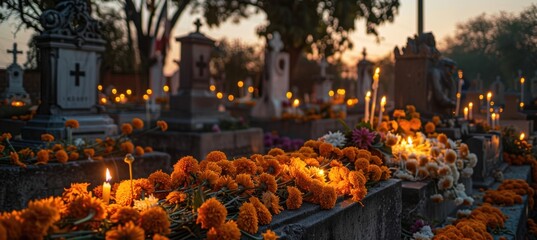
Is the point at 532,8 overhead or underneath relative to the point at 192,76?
overhead

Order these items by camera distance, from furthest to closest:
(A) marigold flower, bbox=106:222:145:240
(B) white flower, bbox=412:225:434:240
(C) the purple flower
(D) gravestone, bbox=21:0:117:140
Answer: (D) gravestone, bbox=21:0:117:140
(C) the purple flower
(B) white flower, bbox=412:225:434:240
(A) marigold flower, bbox=106:222:145:240

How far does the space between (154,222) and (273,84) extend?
13.5m

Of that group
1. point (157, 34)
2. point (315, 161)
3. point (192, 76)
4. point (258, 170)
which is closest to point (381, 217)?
point (315, 161)

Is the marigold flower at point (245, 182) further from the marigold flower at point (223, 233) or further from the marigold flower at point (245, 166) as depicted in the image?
the marigold flower at point (223, 233)

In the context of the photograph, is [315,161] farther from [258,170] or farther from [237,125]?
[237,125]

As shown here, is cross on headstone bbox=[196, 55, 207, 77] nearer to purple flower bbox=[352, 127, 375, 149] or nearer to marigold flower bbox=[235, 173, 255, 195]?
purple flower bbox=[352, 127, 375, 149]

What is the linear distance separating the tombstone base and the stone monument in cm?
420

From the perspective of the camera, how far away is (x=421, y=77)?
23.0ft

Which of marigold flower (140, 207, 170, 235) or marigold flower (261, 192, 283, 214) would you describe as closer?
marigold flower (140, 207, 170, 235)

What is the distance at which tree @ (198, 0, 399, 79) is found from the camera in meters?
22.7

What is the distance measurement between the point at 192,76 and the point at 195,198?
9228 mm

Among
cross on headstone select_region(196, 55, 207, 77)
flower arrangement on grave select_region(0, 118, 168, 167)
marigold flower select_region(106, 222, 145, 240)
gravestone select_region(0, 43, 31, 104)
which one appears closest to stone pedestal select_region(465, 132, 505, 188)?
flower arrangement on grave select_region(0, 118, 168, 167)

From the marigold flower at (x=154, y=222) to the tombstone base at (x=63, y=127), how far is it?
5075 millimetres

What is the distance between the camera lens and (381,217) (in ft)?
11.0
